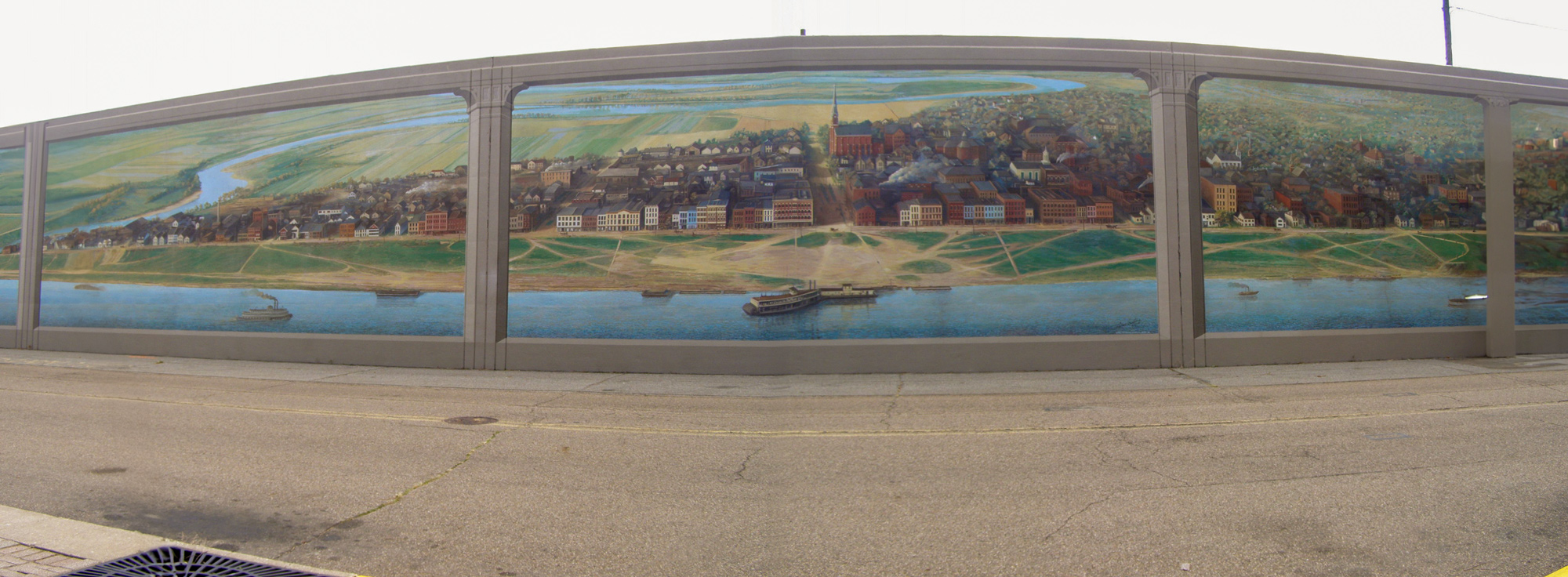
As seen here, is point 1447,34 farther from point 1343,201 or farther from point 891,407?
point 891,407

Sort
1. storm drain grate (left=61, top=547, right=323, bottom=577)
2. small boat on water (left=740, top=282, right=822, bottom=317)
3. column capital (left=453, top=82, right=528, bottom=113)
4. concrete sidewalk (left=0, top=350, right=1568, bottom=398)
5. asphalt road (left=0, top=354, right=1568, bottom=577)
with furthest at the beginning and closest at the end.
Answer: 1. column capital (left=453, top=82, right=528, bottom=113)
2. small boat on water (left=740, top=282, right=822, bottom=317)
3. concrete sidewalk (left=0, top=350, right=1568, bottom=398)
4. asphalt road (left=0, top=354, right=1568, bottom=577)
5. storm drain grate (left=61, top=547, right=323, bottom=577)

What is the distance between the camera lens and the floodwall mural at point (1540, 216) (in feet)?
49.1

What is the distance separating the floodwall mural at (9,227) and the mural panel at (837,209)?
1400 cm

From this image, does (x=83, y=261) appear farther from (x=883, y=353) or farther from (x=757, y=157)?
(x=883, y=353)

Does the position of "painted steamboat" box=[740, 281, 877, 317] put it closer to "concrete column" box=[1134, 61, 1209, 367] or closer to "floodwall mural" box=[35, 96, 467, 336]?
"concrete column" box=[1134, 61, 1209, 367]

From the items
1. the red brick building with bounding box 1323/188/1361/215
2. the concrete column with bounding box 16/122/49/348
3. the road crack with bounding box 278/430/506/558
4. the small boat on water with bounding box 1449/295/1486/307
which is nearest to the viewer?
the road crack with bounding box 278/430/506/558

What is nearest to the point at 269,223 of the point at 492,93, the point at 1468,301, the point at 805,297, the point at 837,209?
the point at 492,93

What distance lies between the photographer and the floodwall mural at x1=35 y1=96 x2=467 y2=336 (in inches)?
570

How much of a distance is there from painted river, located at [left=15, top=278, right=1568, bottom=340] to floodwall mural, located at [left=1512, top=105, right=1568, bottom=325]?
0.05 m

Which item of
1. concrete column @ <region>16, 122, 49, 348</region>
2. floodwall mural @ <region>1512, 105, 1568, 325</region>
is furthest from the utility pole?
concrete column @ <region>16, 122, 49, 348</region>

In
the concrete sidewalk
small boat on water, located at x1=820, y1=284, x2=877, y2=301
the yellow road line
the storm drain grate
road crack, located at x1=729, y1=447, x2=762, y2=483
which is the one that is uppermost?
small boat on water, located at x1=820, y1=284, x2=877, y2=301

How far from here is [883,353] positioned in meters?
12.7

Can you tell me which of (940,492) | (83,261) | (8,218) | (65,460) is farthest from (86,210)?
(940,492)

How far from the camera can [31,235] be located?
1802 centimetres
